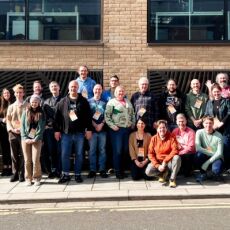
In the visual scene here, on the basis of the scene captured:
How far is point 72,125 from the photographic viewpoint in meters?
8.34

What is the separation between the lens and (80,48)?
9.98 metres

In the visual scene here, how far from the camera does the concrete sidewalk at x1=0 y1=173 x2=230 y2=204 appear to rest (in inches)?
287

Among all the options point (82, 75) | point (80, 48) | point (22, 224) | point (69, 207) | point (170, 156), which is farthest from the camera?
point (80, 48)

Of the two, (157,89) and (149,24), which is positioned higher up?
(149,24)

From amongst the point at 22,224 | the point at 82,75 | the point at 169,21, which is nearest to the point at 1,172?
the point at 82,75

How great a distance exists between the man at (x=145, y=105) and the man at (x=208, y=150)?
95 centimetres

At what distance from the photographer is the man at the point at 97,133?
8664 millimetres

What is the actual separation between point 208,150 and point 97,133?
7.09 feet

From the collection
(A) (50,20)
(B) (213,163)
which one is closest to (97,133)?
(B) (213,163)

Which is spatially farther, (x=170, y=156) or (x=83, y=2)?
(x=83, y=2)

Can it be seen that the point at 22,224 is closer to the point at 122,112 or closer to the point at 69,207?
the point at 69,207

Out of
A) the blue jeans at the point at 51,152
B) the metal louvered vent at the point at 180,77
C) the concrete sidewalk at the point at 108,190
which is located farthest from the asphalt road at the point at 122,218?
the metal louvered vent at the point at 180,77

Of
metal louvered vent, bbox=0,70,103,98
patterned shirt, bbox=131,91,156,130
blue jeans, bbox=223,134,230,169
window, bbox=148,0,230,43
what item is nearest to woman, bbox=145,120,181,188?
patterned shirt, bbox=131,91,156,130

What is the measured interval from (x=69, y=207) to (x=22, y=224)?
3.47 feet
